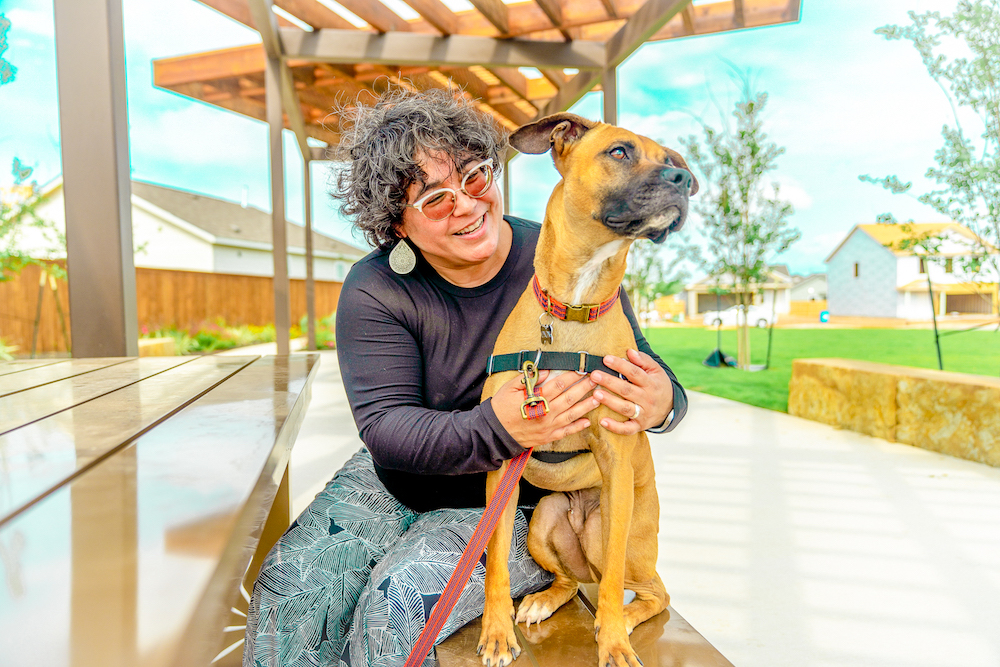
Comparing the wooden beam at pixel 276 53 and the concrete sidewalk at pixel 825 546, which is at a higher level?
the wooden beam at pixel 276 53

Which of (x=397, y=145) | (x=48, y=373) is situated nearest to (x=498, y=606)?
(x=397, y=145)

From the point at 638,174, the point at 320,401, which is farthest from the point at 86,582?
the point at 320,401

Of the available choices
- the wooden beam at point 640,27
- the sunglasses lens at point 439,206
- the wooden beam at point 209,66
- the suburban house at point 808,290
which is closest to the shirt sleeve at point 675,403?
the sunglasses lens at point 439,206

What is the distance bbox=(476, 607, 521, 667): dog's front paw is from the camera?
1186 mm

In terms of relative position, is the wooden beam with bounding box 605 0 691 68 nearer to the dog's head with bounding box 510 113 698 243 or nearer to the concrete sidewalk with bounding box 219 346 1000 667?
the dog's head with bounding box 510 113 698 243

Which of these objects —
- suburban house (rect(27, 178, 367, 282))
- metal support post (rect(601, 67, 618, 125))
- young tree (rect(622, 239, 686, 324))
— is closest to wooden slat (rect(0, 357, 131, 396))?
metal support post (rect(601, 67, 618, 125))

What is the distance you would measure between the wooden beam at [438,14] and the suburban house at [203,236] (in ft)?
43.8

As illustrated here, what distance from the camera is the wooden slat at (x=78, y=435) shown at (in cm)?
67

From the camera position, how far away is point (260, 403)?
128 centimetres

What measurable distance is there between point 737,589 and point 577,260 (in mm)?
1678

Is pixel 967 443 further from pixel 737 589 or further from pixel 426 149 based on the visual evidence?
pixel 426 149

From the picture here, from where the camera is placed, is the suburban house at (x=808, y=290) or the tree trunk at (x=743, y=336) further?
the suburban house at (x=808, y=290)

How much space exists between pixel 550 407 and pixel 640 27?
349 centimetres

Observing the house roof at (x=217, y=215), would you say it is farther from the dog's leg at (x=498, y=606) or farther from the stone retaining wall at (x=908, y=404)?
the dog's leg at (x=498, y=606)
